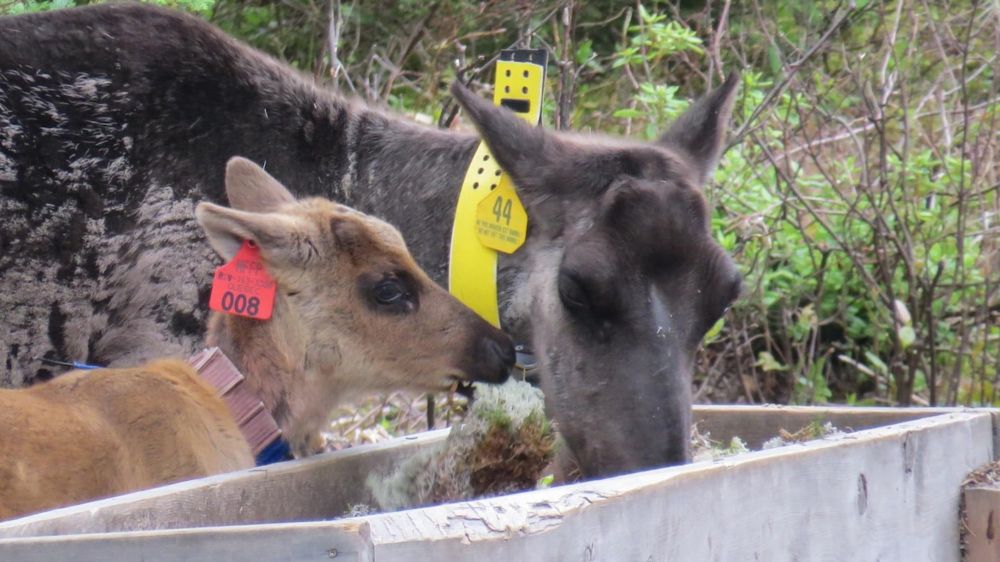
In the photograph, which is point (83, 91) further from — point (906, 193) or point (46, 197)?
point (906, 193)

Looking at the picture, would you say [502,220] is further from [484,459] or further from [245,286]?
[484,459]

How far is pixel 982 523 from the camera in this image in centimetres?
390

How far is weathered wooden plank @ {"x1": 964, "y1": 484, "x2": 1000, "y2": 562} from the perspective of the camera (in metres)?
3.88

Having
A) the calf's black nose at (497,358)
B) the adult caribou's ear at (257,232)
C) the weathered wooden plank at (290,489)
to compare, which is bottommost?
the weathered wooden plank at (290,489)

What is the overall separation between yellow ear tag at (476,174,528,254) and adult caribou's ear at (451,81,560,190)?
0.24 feet

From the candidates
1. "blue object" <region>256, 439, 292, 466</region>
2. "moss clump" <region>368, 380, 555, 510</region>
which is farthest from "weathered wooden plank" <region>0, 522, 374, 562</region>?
"blue object" <region>256, 439, 292, 466</region>

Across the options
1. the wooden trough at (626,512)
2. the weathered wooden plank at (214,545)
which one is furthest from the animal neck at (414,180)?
the weathered wooden plank at (214,545)

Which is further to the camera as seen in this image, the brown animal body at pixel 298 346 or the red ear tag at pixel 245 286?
the red ear tag at pixel 245 286

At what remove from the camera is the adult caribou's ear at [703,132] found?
5145mm

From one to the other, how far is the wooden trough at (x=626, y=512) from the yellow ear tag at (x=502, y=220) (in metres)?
0.95

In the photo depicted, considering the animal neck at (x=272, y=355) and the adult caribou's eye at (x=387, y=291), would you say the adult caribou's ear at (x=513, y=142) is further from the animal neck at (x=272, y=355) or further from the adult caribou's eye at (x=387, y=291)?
the animal neck at (x=272, y=355)

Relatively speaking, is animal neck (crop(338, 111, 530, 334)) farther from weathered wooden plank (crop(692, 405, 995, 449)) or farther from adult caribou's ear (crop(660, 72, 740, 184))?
weathered wooden plank (crop(692, 405, 995, 449))

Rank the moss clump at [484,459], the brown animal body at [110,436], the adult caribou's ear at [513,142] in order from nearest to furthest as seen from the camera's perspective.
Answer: the brown animal body at [110,436]
the moss clump at [484,459]
the adult caribou's ear at [513,142]

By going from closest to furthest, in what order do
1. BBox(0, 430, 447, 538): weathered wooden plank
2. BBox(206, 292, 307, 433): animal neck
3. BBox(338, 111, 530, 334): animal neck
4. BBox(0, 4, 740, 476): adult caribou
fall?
BBox(0, 430, 447, 538): weathered wooden plank → BBox(206, 292, 307, 433): animal neck → BBox(0, 4, 740, 476): adult caribou → BBox(338, 111, 530, 334): animal neck
